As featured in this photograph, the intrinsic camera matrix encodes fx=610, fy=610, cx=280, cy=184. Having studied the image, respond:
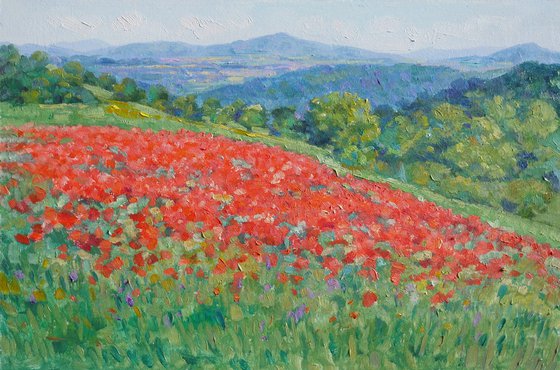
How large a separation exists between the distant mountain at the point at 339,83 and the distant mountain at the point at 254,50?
0.21m

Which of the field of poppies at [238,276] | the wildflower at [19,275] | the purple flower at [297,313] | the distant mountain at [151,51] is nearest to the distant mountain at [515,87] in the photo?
the field of poppies at [238,276]

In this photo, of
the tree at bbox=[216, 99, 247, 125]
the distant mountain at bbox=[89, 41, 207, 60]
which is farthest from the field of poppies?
the distant mountain at bbox=[89, 41, 207, 60]

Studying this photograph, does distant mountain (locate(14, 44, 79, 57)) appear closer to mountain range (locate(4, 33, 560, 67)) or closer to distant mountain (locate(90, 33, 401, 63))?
mountain range (locate(4, 33, 560, 67))

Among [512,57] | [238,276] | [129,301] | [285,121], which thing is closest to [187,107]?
[285,121]

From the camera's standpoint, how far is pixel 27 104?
283 inches

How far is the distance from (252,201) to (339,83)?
2143 mm

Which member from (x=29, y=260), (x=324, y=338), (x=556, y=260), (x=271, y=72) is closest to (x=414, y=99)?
(x=271, y=72)

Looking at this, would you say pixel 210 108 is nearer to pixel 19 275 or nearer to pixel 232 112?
pixel 232 112

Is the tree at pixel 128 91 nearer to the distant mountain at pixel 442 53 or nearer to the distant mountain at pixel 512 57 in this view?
the distant mountain at pixel 442 53

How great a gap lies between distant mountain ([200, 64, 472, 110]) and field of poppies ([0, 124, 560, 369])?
111cm

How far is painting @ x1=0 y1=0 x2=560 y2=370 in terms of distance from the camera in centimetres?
476

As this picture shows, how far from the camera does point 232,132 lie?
9.95m

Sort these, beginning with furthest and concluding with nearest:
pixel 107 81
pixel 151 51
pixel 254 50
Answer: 1. pixel 107 81
2. pixel 254 50
3. pixel 151 51

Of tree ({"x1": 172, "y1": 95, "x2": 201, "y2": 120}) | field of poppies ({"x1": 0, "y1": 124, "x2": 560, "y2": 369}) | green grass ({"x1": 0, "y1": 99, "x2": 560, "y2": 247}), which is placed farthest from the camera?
green grass ({"x1": 0, "y1": 99, "x2": 560, "y2": 247})
